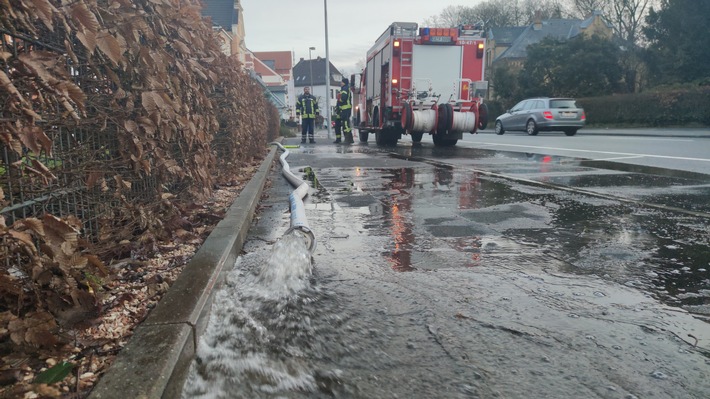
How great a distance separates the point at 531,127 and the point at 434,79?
10266 mm

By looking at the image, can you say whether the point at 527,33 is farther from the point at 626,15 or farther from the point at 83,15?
the point at 83,15

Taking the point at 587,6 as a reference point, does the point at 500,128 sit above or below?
below

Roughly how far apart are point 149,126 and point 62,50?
0.62 metres

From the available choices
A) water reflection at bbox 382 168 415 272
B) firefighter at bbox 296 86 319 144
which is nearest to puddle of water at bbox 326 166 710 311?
water reflection at bbox 382 168 415 272

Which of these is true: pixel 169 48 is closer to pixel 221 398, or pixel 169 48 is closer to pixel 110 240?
pixel 110 240

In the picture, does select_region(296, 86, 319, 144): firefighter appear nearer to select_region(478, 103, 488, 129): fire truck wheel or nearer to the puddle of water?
select_region(478, 103, 488, 129): fire truck wheel

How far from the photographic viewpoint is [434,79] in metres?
15.1

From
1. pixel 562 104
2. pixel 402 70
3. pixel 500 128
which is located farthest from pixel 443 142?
pixel 500 128

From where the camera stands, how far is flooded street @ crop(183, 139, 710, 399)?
2.17 metres

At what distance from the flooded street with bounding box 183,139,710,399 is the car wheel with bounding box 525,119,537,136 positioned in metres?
18.2

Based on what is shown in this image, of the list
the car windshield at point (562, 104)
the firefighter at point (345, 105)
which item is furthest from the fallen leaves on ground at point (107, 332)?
the car windshield at point (562, 104)

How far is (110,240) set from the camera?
347 cm

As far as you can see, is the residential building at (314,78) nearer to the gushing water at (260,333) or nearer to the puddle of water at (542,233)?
the puddle of water at (542,233)

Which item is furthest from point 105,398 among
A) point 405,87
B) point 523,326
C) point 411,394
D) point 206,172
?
point 405,87
